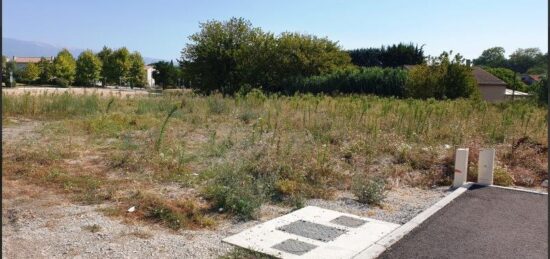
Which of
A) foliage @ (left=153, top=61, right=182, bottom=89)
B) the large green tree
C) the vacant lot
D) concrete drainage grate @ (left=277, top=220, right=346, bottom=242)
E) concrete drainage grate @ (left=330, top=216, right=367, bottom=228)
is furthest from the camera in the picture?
foliage @ (left=153, top=61, right=182, bottom=89)

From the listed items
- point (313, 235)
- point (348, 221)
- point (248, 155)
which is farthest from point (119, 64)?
point (313, 235)

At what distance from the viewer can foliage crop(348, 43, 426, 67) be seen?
52.9 m

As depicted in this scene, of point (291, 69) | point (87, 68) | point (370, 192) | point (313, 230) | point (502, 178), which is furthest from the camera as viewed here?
point (87, 68)

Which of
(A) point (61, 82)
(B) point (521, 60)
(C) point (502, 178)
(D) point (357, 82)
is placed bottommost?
(C) point (502, 178)

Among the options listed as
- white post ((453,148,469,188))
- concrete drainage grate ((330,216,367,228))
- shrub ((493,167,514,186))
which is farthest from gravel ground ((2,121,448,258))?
shrub ((493,167,514,186))

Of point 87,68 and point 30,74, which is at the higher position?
point 87,68

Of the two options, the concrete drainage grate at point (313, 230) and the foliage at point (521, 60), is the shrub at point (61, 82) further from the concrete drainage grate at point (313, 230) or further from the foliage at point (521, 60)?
the foliage at point (521, 60)

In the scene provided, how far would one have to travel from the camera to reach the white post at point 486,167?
7.13 meters

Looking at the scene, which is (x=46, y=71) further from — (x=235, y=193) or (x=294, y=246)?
(x=294, y=246)

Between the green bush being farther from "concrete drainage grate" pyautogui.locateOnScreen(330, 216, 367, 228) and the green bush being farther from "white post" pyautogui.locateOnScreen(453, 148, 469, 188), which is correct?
"white post" pyautogui.locateOnScreen(453, 148, 469, 188)

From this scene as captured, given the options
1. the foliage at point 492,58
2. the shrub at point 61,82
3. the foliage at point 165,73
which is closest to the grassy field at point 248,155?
the shrub at point 61,82

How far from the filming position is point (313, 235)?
4.67m

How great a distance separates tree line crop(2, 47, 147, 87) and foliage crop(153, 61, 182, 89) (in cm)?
213

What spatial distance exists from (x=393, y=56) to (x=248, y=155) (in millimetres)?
48691
